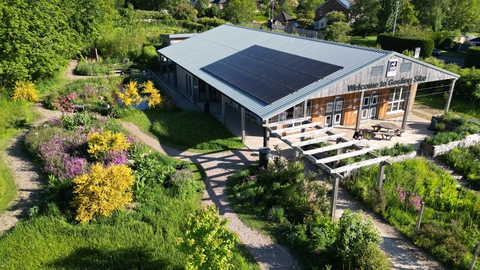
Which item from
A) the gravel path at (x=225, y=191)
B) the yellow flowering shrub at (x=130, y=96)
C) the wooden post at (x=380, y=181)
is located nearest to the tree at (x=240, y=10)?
the yellow flowering shrub at (x=130, y=96)

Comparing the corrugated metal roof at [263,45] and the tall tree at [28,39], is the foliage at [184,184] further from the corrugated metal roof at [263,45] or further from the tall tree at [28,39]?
the tall tree at [28,39]

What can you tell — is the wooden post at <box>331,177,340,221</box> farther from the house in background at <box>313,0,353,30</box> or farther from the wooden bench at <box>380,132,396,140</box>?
the house in background at <box>313,0,353,30</box>

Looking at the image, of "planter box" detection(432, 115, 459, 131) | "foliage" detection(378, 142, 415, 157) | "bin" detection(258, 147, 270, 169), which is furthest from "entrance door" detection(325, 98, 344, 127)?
"bin" detection(258, 147, 270, 169)

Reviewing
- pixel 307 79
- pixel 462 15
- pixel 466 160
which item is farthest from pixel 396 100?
pixel 462 15

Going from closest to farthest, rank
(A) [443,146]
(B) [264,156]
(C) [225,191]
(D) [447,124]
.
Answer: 1. (C) [225,191]
2. (B) [264,156]
3. (A) [443,146]
4. (D) [447,124]

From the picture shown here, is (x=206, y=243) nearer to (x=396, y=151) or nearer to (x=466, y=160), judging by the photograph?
(x=396, y=151)
